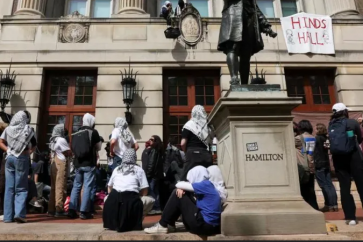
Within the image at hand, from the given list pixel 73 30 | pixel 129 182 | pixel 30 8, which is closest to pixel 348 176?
pixel 129 182

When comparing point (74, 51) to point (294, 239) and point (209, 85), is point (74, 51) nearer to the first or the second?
point (209, 85)

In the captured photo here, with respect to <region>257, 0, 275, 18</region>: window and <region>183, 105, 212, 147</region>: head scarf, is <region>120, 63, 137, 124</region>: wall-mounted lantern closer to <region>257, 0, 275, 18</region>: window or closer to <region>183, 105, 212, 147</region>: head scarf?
<region>183, 105, 212, 147</region>: head scarf

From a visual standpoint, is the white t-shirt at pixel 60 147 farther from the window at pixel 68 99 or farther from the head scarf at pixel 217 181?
the window at pixel 68 99

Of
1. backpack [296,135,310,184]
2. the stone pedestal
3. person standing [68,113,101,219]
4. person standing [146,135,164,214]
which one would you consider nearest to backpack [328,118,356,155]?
backpack [296,135,310,184]

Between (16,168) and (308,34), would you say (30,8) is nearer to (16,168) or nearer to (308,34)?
(16,168)

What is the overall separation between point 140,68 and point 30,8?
574 cm

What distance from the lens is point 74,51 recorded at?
12758 millimetres

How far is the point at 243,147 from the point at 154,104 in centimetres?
783

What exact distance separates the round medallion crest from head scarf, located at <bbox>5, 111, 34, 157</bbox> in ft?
24.9

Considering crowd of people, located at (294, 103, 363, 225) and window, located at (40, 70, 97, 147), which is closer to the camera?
crowd of people, located at (294, 103, 363, 225)

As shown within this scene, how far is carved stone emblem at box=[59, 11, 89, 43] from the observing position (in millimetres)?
12938

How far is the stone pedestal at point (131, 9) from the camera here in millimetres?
13359

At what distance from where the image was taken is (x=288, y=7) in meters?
16.2

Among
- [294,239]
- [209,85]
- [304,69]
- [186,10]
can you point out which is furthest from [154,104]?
[294,239]
